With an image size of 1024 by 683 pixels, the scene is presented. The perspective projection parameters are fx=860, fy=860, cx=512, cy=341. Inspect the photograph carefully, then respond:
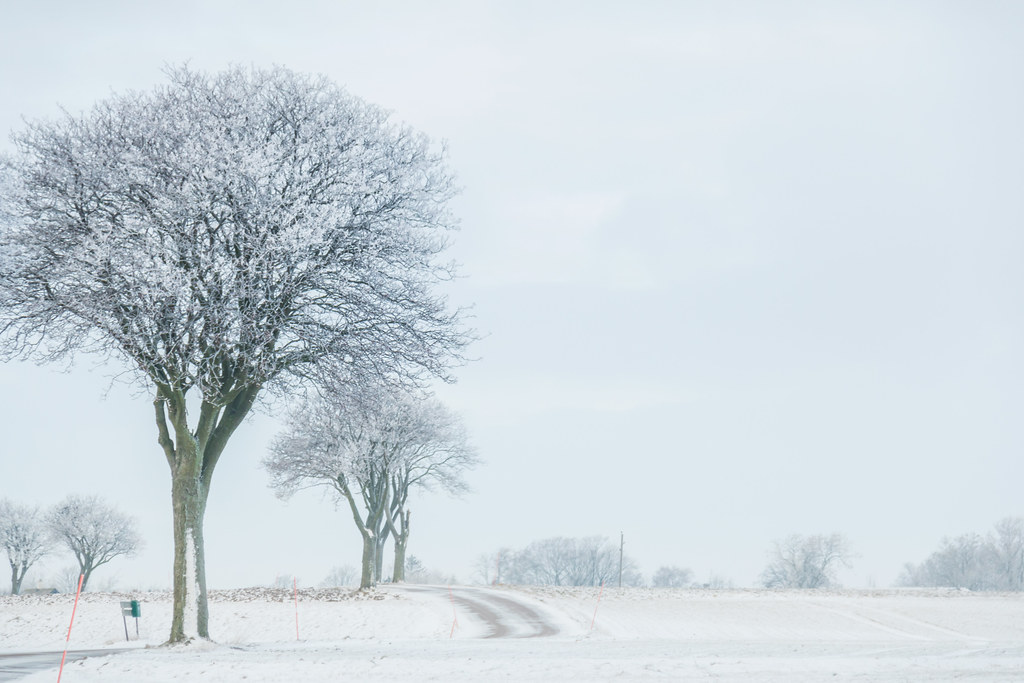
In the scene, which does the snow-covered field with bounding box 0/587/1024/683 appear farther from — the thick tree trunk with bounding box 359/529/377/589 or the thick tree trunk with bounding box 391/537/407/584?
the thick tree trunk with bounding box 391/537/407/584

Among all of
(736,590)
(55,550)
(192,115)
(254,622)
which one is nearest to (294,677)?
(192,115)

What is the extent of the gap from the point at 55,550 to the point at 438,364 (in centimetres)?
9490

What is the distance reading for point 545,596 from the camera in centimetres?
4212

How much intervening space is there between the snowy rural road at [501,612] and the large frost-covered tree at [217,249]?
9444 millimetres

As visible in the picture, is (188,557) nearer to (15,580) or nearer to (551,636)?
(551,636)

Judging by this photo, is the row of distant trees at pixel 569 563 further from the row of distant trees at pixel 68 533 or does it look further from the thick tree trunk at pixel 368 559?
the thick tree trunk at pixel 368 559

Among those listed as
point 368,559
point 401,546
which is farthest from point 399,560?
point 368,559

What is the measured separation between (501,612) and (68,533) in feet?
244

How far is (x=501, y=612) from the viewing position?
32.7m

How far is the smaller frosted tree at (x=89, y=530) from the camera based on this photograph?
90812mm

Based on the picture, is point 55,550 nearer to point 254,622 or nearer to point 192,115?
point 254,622

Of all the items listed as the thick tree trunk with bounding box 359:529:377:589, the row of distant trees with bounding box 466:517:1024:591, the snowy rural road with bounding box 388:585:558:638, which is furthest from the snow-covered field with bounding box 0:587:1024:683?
the row of distant trees with bounding box 466:517:1024:591

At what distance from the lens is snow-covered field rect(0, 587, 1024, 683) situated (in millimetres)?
12000

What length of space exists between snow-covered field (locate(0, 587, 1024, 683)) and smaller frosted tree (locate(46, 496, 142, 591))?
5059cm
